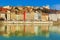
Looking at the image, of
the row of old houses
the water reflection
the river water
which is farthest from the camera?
the row of old houses

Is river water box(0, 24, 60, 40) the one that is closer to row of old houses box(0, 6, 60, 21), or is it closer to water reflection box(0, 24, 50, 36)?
water reflection box(0, 24, 50, 36)

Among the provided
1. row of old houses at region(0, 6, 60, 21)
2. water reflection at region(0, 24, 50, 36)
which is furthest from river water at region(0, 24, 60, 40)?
row of old houses at region(0, 6, 60, 21)

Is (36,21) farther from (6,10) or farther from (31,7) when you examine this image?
(6,10)

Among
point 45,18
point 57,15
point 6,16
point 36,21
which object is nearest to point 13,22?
point 6,16

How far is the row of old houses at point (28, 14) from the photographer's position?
7.91m

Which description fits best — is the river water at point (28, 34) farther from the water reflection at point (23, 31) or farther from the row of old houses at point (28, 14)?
the row of old houses at point (28, 14)

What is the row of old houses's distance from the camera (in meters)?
7.91

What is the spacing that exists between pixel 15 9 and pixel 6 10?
430 mm

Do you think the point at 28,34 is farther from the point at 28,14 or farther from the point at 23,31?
the point at 28,14

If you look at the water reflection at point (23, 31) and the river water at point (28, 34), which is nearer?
the river water at point (28, 34)

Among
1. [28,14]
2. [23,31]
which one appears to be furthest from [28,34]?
[28,14]

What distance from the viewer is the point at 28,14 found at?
8.20 m

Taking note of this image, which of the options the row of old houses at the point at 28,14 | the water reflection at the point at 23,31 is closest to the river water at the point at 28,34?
the water reflection at the point at 23,31

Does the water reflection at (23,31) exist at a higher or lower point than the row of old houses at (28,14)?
lower
